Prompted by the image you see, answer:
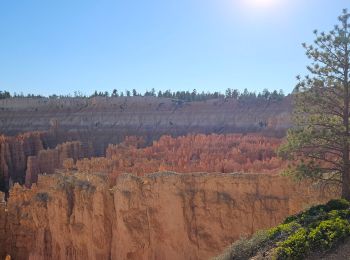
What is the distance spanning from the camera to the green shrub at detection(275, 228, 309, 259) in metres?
8.56

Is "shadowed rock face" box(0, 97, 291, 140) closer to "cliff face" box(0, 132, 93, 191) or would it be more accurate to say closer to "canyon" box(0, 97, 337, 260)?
"cliff face" box(0, 132, 93, 191)

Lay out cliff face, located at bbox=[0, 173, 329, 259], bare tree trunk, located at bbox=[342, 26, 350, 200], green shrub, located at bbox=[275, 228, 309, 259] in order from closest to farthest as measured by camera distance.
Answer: green shrub, located at bbox=[275, 228, 309, 259] < bare tree trunk, located at bbox=[342, 26, 350, 200] < cliff face, located at bbox=[0, 173, 329, 259]

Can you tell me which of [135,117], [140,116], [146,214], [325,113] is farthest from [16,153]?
[325,113]

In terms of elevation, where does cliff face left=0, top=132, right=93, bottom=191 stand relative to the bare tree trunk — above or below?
below

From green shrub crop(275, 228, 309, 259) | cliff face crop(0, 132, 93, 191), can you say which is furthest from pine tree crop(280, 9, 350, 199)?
cliff face crop(0, 132, 93, 191)

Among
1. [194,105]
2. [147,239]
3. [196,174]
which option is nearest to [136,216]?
[147,239]

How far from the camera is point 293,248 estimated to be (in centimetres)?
868

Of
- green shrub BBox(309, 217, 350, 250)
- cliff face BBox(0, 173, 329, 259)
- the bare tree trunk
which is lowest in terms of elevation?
cliff face BBox(0, 173, 329, 259)

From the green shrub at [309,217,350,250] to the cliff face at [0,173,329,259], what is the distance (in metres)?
5.14

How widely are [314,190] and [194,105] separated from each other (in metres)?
32.5

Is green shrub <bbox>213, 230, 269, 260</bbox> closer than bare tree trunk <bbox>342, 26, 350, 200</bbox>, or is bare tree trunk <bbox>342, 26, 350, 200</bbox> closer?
green shrub <bbox>213, 230, 269, 260</bbox>

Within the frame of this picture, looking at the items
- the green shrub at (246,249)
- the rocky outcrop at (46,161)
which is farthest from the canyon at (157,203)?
the rocky outcrop at (46,161)

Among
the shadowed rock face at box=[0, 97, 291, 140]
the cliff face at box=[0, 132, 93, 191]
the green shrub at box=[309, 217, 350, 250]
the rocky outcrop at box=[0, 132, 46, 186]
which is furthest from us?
the rocky outcrop at box=[0, 132, 46, 186]

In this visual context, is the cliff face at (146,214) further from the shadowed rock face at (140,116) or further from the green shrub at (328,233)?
the shadowed rock face at (140,116)
